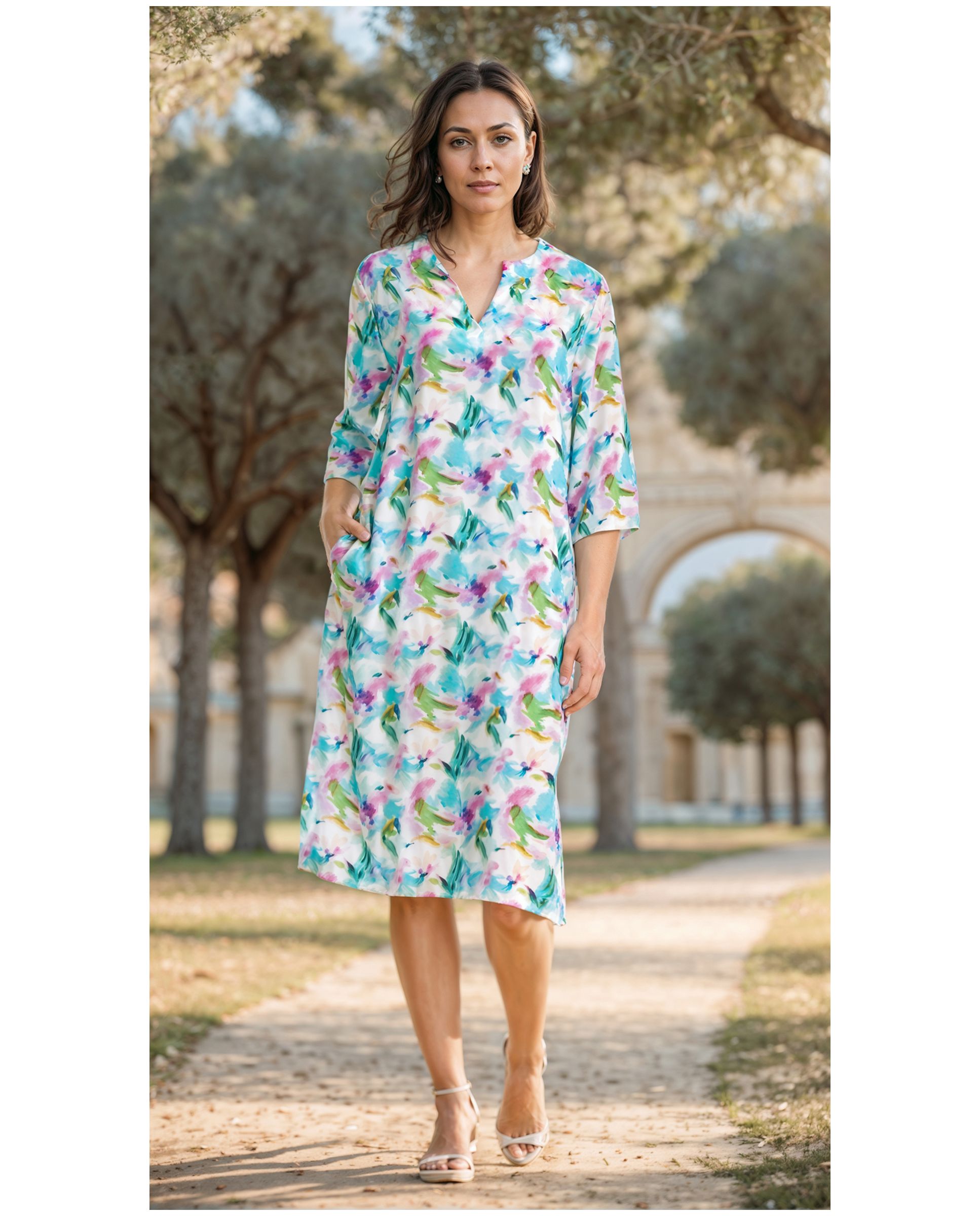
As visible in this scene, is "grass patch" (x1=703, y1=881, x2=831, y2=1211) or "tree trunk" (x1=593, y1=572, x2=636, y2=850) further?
"tree trunk" (x1=593, y1=572, x2=636, y2=850)

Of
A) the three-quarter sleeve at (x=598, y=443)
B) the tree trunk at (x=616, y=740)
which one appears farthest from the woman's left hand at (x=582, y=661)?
the tree trunk at (x=616, y=740)

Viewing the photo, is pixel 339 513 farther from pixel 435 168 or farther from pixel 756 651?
pixel 756 651

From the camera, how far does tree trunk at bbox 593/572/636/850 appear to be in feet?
60.6

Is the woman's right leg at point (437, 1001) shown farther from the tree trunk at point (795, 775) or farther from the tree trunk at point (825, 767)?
the tree trunk at point (795, 775)

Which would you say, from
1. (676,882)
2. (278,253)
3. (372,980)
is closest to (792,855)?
(676,882)

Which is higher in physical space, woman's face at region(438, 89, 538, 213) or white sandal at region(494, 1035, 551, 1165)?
woman's face at region(438, 89, 538, 213)

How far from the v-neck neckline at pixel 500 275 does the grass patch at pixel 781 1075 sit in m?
1.80

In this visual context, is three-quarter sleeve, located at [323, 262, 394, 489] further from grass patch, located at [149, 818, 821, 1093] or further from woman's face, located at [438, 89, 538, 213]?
grass patch, located at [149, 818, 821, 1093]

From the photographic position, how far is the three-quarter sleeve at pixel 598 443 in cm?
280

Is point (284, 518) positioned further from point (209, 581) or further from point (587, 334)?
point (587, 334)

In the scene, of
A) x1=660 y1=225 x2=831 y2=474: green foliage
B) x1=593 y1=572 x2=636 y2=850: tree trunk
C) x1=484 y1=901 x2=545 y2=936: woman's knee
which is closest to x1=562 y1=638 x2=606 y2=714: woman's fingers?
x1=484 y1=901 x2=545 y2=936: woman's knee

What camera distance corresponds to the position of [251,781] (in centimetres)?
1661

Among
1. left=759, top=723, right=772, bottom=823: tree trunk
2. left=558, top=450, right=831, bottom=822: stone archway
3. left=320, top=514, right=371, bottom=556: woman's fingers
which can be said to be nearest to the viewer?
left=320, top=514, right=371, bottom=556: woman's fingers

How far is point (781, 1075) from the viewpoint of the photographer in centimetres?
433
